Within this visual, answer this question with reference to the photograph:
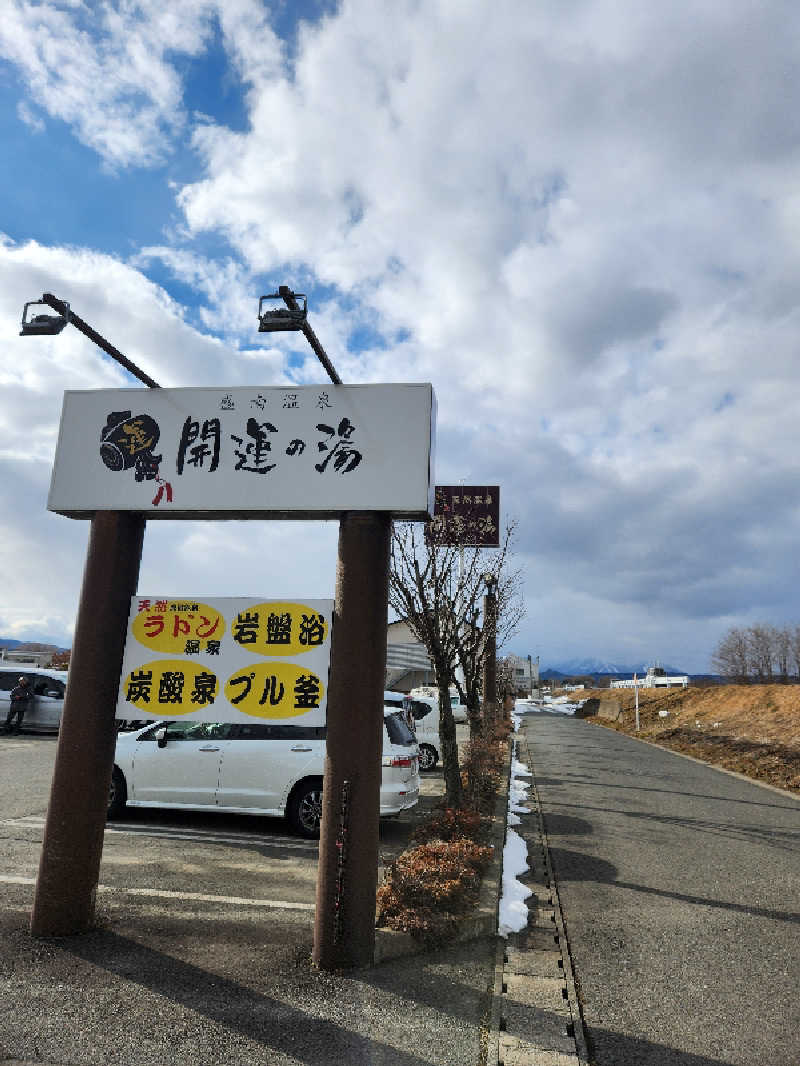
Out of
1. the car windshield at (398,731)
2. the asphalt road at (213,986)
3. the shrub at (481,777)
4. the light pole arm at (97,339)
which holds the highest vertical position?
the light pole arm at (97,339)

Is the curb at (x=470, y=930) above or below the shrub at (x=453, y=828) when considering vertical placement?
below

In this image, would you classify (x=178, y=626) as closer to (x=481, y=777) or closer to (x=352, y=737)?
(x=352, y=737)

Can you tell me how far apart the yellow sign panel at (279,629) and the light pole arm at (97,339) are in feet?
7.25

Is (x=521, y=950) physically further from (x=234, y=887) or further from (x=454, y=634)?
(x=454, y=634)

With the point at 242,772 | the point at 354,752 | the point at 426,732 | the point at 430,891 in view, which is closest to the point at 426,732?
the point at 426,732

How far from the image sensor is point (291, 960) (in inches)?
192

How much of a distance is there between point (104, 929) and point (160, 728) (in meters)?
4.02

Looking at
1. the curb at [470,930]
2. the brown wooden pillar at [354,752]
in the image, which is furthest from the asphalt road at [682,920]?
the brown wooden pillar at [354,752]

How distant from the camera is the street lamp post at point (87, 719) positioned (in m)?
5.14

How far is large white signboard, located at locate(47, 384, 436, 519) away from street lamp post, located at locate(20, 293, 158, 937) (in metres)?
0.34

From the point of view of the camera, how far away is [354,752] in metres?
5.01

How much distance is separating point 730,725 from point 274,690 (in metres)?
28.1

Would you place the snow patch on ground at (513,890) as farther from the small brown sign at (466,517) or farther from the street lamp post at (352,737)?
the small brown sign at (466,517)

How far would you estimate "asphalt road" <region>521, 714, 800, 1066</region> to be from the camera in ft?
13.5
